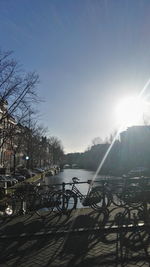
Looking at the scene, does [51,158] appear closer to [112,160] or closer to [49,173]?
[112,160]

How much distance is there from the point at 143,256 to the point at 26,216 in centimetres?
491

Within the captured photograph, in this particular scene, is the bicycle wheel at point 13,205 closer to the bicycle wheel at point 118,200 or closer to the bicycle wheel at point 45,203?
the bicycle wheel at point 45,203

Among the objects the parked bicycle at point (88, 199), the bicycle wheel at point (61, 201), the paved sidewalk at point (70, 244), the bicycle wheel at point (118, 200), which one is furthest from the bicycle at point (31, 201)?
the bicycle wheel at point (118, 200)

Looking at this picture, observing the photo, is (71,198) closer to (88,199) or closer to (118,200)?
(88,199)

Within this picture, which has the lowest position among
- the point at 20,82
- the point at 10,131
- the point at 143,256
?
the point at 143,256

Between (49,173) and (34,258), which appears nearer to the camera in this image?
(34,258)

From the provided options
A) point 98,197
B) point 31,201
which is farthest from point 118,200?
point 31,201

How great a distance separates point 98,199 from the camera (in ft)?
34.4

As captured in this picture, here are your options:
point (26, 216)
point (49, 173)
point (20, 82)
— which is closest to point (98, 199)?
point (26, 216)

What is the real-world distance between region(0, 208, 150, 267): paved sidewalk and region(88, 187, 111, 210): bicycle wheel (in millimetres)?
1261

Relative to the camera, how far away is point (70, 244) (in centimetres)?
669

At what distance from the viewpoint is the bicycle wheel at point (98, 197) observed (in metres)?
10.4

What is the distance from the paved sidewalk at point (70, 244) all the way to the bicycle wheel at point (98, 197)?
126 cm

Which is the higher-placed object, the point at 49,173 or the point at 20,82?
the point at 20,82
